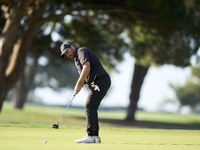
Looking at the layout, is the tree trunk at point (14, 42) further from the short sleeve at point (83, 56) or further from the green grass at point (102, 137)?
the short sleeve at point (83, 56)

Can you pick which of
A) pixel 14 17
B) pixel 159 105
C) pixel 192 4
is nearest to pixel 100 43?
pixel 192 4

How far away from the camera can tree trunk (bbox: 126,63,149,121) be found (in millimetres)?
28922

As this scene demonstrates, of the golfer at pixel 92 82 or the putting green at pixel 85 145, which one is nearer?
the putting green at pixel 85 145

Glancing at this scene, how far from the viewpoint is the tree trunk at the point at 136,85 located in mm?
28922

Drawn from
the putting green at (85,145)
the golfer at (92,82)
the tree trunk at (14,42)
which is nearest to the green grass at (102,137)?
the putting green at (85,145)

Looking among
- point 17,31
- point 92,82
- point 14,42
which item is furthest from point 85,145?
point 14,42

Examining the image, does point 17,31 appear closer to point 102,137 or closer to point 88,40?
point 88,40

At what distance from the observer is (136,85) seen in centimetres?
2900

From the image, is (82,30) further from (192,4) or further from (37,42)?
(192,4)

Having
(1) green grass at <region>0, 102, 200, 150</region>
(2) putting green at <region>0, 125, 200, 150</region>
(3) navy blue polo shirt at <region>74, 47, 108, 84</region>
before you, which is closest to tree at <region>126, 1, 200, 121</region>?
(1) green grass at <region>0, 102, 200, 150</region>

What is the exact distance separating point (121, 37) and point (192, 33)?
9362 mm

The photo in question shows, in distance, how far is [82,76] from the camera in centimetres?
727

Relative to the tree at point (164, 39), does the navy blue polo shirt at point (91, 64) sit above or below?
below

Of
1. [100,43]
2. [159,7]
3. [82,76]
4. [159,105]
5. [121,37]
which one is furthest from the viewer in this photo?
[159,105]
